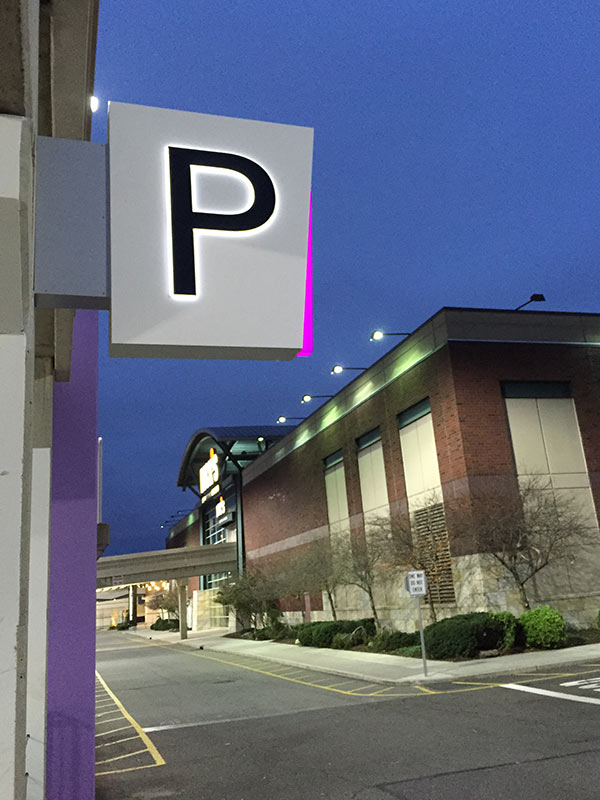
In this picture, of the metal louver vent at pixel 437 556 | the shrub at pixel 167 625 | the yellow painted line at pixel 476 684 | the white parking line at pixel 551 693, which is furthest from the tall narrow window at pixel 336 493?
the shrub at pixel 167 625

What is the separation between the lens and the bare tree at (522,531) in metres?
22.5

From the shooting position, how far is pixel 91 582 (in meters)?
7.56

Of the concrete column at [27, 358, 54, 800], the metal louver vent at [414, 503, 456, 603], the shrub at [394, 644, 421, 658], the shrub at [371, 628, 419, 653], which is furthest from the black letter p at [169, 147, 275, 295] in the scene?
the metal louver vent at [414, 503, 456, 603]

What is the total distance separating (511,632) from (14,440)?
65.3 feet

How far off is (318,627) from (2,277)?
102ft

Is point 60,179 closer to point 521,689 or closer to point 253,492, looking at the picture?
point 521,689

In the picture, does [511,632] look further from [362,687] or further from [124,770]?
[124,770]

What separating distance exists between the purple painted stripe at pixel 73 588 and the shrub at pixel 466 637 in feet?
46.6

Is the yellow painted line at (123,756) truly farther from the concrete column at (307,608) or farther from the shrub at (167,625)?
the shrub at (167,625)

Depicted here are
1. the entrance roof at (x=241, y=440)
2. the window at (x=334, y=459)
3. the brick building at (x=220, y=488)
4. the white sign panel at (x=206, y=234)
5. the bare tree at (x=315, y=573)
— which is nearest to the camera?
the white sign panel at (x=206, y=234)

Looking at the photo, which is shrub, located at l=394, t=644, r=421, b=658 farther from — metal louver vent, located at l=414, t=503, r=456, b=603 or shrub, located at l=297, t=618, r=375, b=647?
shrub, located at l=297, t=618, r=375, b=647

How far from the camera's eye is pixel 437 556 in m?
25.7

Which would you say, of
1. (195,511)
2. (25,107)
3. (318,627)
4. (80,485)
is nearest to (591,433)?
(318,627)

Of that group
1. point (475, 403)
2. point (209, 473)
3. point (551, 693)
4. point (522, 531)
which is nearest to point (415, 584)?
point (551, 693)
